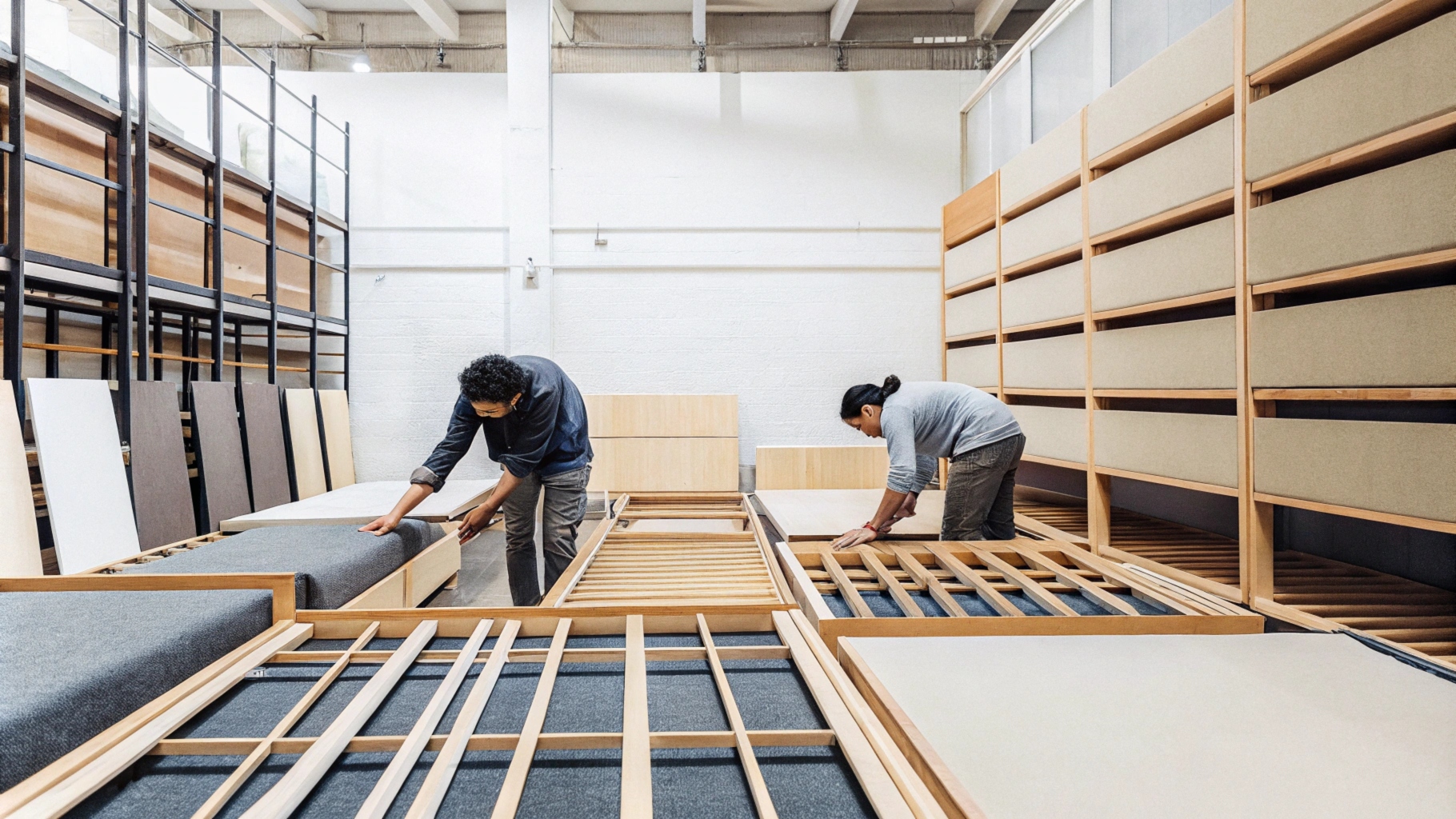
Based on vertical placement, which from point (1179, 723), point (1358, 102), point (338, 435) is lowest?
point (1179, 723)

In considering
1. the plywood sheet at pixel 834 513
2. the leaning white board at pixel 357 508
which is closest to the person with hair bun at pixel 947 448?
the plywood sheet at pixel 834 513

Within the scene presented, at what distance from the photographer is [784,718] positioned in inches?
52.9

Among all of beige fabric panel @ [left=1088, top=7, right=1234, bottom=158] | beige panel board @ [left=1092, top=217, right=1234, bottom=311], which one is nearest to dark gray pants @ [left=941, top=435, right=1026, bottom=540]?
beige panel board @ [left=1092, top=217, right=1234, bottom=311]

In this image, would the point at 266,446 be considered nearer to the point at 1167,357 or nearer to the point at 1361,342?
the point at 1167,357

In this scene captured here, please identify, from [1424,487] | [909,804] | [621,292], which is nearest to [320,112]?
[621,292]

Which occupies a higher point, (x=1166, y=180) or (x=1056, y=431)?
(x=1166, y=180)

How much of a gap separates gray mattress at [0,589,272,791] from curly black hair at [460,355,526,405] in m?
0.92

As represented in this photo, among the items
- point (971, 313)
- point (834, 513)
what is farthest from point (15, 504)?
point (971, 313)

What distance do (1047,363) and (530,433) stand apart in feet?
8.97

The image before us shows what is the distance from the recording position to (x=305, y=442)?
488cm

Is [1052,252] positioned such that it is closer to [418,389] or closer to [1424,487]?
[1424,487]

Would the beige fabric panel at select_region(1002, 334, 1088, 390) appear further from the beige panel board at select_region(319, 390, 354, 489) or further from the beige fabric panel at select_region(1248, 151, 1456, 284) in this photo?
the beige panel board at select_region(319, 390, 354, 489)

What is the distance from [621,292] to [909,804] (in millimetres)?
5269

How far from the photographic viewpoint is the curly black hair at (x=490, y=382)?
2.49m
